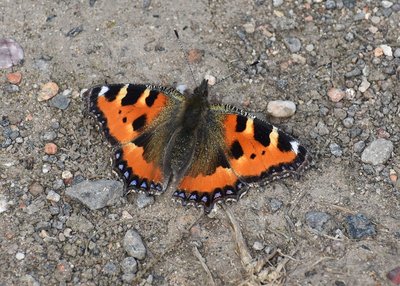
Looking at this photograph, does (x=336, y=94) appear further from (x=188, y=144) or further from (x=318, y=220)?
(x=188, y=144)

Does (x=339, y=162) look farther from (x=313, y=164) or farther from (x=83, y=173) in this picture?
(x=83, y=173)

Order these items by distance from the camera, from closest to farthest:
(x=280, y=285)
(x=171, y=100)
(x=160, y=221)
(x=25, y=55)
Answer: (x=280, y=285) → (x=160, y=221) → (x=171, y=100) → (x=25, y=55)

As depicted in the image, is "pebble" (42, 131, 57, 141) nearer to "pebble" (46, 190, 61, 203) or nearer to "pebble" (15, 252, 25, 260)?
"pebble" (46, 190, 61, 203)

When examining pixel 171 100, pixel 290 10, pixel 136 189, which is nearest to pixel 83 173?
pixel 136 189

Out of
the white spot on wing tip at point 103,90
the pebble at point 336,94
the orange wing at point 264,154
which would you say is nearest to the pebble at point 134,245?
the orange wing at point 264,154

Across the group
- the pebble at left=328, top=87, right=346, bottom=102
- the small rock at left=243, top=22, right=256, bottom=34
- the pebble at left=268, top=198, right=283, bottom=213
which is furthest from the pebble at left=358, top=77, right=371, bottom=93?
the pebble at left=268, top=198, right=283, bottom=213
